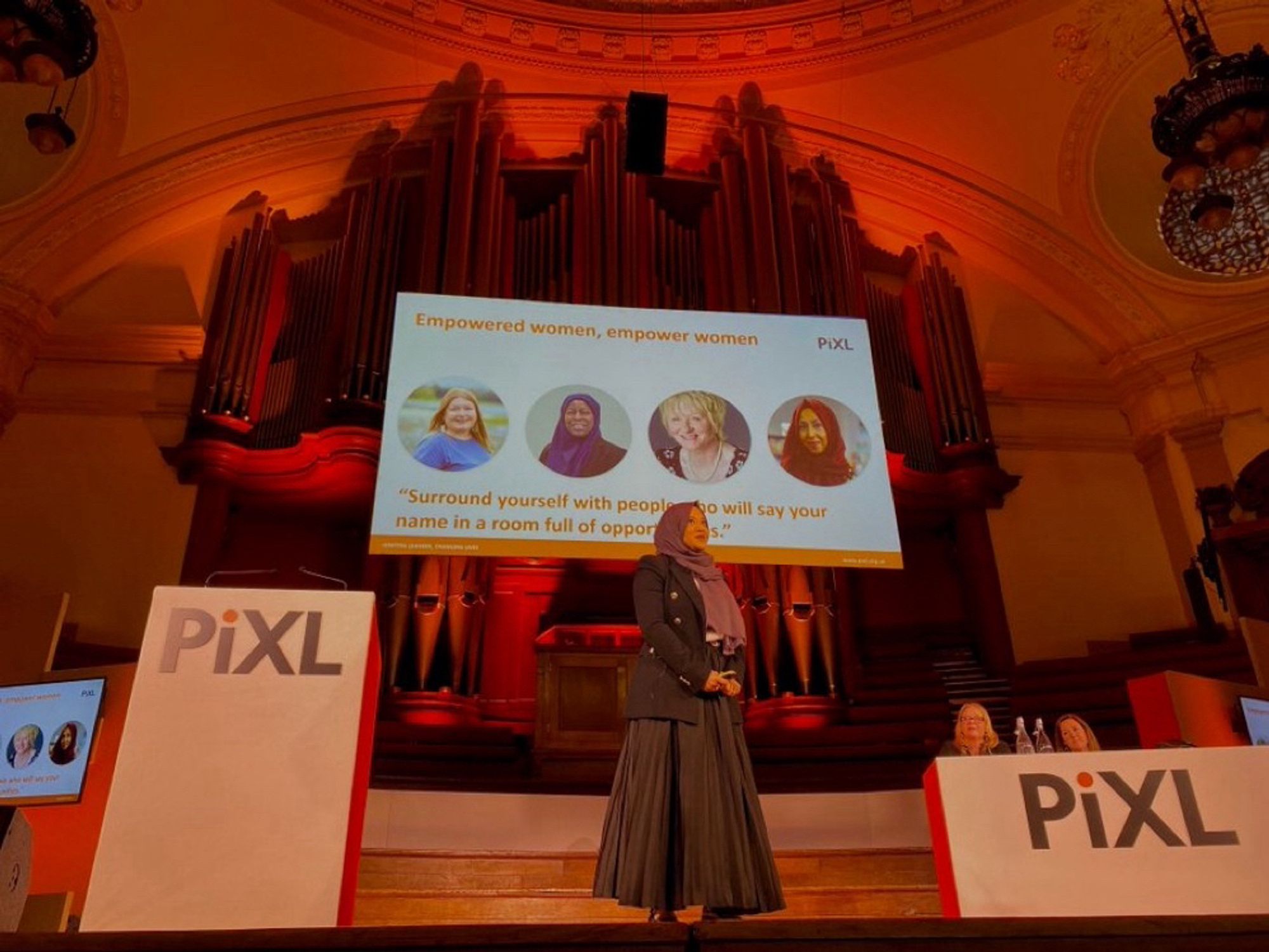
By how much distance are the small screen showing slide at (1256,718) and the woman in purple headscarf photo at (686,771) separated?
2775 millimetres

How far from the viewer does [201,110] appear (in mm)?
7094

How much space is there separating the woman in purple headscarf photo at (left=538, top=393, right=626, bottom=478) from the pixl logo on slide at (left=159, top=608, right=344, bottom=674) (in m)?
3.00

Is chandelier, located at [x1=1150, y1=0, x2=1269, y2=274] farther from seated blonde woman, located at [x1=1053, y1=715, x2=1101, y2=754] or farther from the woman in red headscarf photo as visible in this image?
seated blonde woman, located at [x1=1053, y1=715, x2=1101, y2=754]

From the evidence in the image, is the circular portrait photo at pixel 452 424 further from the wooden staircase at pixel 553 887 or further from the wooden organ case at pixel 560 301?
the wooden staircase at pixel 553 887

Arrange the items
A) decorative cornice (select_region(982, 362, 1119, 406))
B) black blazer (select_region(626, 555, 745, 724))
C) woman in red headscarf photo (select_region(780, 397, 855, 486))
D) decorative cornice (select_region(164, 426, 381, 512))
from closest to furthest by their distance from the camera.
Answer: black blazer (select_region(626, 555, 745, 724)) < woman in red headscarf photo (select_region(780, 397, 855, 486)) < decorative cornice (select_region(164, 426, 381, 512)) < decorative cornice (select_region(982, 362, 1119, 406))

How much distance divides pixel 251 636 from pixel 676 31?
690 cm

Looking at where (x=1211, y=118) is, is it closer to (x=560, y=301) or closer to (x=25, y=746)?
(x=560, y=301)

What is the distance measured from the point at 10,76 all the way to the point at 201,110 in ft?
10.5

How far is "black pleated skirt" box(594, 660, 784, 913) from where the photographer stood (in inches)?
90.7

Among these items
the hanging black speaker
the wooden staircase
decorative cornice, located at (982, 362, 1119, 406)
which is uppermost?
the hanging black speaker

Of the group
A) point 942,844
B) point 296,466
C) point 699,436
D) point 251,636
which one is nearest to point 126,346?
point 296,466

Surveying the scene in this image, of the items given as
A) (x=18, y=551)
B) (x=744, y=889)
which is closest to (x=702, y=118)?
(x=18, y=551)

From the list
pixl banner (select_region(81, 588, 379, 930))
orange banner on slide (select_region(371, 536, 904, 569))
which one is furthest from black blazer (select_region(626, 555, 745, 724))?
orange banner on slide (select_region(371, 536, 904, 569))

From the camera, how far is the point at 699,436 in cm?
530
